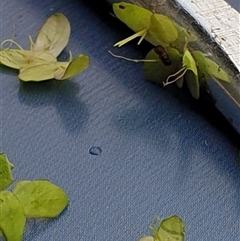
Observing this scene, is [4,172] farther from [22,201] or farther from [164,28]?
[164,28]

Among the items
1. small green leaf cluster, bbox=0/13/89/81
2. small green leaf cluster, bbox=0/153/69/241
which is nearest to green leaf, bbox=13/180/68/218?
small green leaf cluster, bbox=0/153/69/241

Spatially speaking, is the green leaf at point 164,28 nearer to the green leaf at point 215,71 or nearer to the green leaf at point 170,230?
the green leaf at point 215,71

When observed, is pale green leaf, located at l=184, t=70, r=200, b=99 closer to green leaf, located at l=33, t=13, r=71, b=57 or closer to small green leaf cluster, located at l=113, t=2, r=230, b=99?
small green leaf cluster, located at l=113, t=2, r=230, b=99

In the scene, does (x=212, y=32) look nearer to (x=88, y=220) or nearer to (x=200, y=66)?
(x=200, y=66)

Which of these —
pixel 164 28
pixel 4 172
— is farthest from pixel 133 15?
pixel 4 172

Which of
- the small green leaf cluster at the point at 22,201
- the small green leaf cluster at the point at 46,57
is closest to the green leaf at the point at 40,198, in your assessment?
the small green leaf cluster at the point at 22,201

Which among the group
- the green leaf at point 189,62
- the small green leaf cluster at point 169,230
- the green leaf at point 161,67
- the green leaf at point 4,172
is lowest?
the green leaf at point 4,172

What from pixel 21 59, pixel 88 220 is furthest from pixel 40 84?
pixel 88 220
